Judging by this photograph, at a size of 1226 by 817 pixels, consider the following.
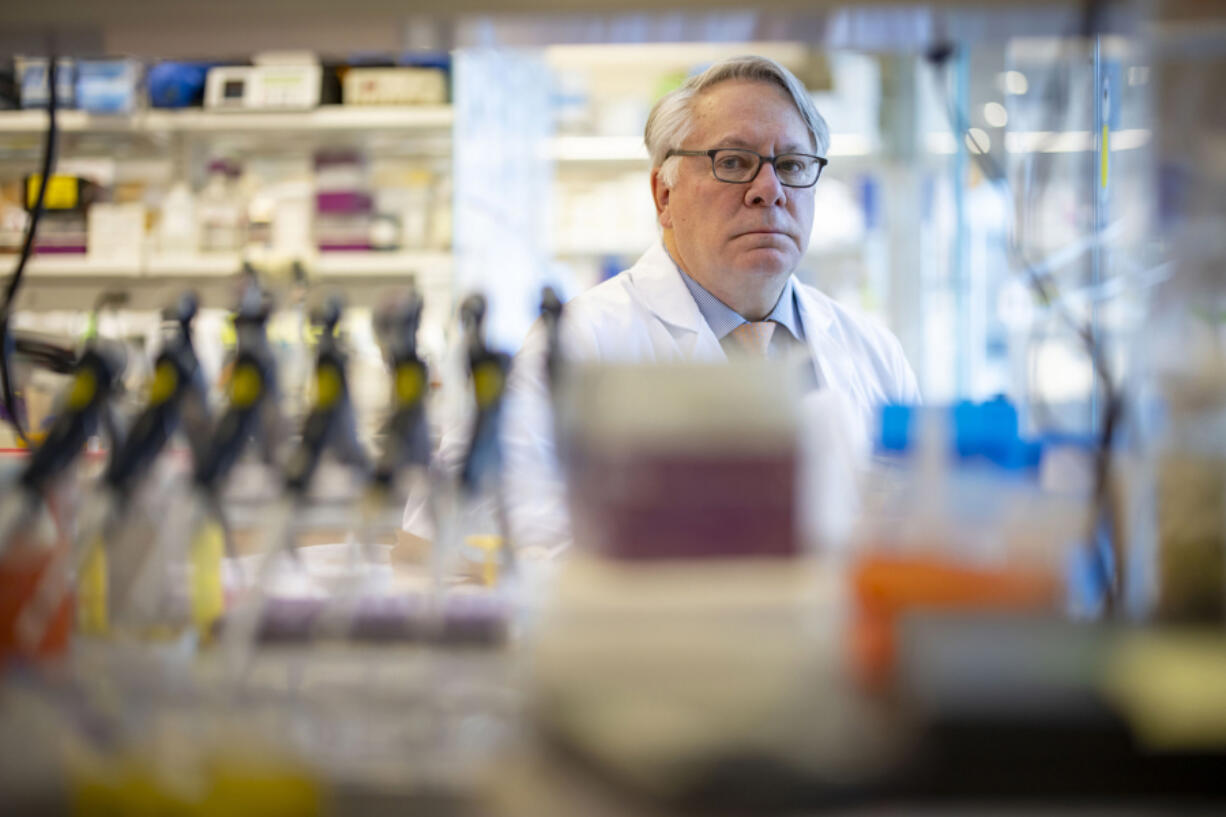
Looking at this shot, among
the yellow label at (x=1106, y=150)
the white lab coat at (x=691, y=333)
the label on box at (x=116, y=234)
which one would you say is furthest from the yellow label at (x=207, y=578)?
the label on box at (x=116, y=234)

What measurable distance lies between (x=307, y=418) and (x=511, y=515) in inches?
6.5

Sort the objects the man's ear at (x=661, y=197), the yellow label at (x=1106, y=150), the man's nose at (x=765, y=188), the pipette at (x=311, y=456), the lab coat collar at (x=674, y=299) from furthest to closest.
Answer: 1. the man's ear at (x=661, y=197)
2. the lab coat collar at (x=674, y=299)
3. the man's nose at (x=765, y=188)
4. the yellow label at (x=1106, y=150)
5. the pipette at (x=311, y=456)

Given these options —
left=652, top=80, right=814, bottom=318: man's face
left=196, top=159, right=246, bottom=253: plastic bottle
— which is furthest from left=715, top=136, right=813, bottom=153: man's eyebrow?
left=196, top=159, right=246, bottom=253: plastic bottle

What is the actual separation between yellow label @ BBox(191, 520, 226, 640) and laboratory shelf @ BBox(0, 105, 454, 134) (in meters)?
2.56

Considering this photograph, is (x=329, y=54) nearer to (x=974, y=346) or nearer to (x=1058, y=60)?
(x=1058, y=60)

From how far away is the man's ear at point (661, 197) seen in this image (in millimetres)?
2018

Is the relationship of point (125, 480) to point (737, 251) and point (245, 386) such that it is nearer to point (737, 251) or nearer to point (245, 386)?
point (245, 386)

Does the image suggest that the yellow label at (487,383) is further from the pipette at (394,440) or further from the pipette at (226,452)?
the pipette at (226,452)

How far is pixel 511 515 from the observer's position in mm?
744

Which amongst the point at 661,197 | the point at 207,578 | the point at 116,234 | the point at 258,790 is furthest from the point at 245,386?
the point at 116,234

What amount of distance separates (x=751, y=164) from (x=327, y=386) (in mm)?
1268

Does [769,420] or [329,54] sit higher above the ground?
[329,54]

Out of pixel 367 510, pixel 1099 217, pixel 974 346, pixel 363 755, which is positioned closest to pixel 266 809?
pixel 363 755

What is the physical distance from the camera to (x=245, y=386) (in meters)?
0.66
